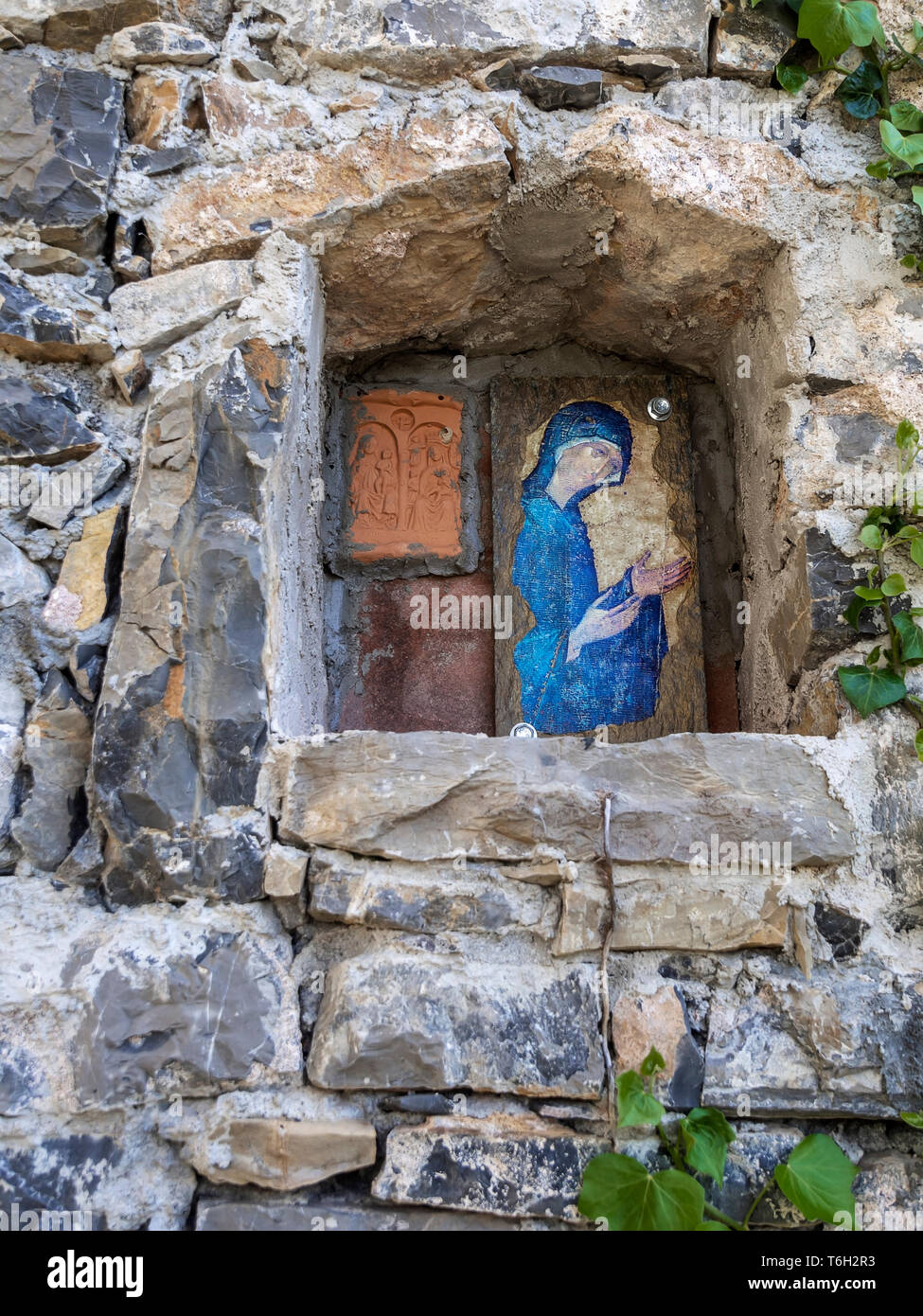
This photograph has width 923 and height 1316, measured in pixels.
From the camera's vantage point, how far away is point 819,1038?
1.55 meters

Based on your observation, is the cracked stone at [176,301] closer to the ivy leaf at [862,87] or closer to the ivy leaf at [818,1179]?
the ivy leaf at [862,87]

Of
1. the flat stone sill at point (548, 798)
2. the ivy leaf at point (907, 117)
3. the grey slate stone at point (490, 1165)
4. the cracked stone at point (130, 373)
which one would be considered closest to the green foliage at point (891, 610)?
the flat stone sill at point (548, 798)

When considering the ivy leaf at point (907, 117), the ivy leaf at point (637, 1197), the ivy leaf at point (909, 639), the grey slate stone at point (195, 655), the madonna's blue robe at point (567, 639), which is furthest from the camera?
the madonna's blue robe at point (567, 639)

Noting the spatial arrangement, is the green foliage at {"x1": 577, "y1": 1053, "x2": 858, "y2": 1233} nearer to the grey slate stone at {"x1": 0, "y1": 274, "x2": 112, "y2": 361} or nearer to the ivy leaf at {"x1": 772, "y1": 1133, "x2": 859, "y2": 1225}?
the ivy leaf at {"x1": 772, "y1": 1133, "x2": 859, "y2": 1225}

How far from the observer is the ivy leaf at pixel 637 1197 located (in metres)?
1.40

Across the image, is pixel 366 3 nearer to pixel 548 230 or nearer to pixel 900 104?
pixel 548 230

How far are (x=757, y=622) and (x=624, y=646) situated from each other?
1.00ft

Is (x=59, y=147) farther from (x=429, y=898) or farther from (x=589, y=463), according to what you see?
(x=429, y=898)

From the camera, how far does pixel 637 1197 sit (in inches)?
55.6

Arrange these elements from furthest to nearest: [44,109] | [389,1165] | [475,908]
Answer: [44,109] < [475,908] < [389,1165]

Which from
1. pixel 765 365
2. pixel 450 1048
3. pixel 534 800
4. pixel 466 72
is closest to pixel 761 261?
pixel 765 365

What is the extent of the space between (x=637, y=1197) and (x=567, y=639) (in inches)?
45.6

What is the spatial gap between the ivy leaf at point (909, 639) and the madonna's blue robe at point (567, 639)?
59cm

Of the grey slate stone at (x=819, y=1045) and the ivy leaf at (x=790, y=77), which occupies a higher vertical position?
the ivy leaf at (x=790, y=77)
